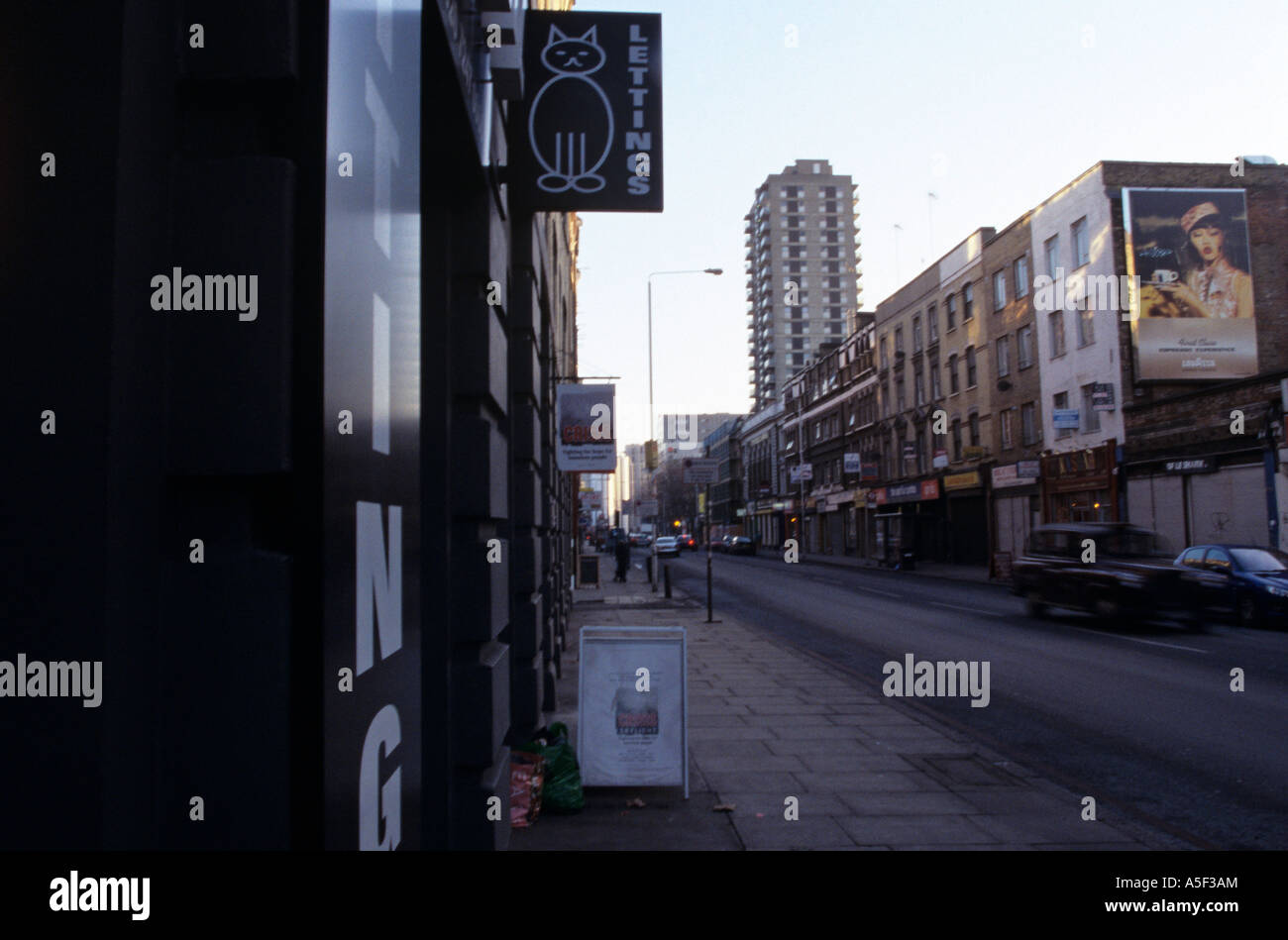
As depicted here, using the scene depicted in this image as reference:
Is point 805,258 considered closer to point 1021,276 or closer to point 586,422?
point 1021,276

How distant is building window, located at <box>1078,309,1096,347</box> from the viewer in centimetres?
3222

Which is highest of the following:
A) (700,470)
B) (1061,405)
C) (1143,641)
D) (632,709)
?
(1061,405)

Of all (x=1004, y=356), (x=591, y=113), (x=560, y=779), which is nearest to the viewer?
(x=560, y=779)

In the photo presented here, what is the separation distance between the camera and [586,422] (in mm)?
17750

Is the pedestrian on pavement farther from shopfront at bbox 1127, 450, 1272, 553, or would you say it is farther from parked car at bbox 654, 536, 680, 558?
parked car at bbox 654, 536, 680, 558

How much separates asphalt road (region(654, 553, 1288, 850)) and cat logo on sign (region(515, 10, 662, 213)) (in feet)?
17.4

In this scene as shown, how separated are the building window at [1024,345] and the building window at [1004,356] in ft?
2.55

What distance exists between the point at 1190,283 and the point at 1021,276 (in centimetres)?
798

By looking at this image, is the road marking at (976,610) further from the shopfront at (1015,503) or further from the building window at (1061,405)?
the building window at (1061,405)

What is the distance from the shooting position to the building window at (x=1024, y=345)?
121ft

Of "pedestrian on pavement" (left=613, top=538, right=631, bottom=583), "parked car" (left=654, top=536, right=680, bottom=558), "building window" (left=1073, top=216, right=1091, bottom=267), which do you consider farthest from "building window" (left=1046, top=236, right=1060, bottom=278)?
"parked car" (left=654, top=536, right=680, bottom=558)

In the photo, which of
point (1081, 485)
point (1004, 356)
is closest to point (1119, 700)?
point (1081, 485)

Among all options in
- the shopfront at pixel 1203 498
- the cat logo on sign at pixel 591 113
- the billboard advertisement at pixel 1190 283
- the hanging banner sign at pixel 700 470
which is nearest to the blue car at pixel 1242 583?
the shopfront at pixel 1203 498

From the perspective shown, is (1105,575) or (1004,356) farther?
(1004,356)
